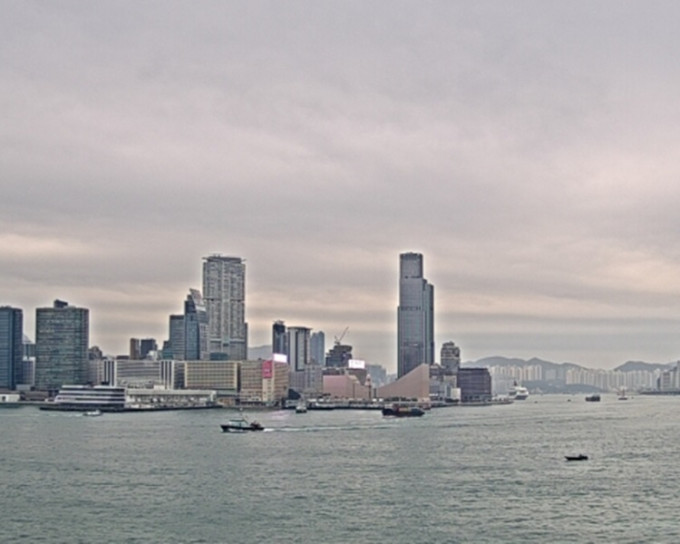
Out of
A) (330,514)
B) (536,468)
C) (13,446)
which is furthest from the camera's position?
(13,446)

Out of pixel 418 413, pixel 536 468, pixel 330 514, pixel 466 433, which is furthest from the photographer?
pixel 418 413

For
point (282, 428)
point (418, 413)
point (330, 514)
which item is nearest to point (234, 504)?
point (330, 514)

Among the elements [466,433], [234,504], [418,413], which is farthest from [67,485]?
[418,413]

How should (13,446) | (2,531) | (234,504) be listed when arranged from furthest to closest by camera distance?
1. (13,446)
2. (234,504)
3. (2,531)

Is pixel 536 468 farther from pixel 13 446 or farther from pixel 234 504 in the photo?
pixel 13 446

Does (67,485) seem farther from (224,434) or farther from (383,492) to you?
(224,434)

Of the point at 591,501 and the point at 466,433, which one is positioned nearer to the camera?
the point at 591,501
